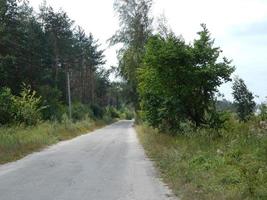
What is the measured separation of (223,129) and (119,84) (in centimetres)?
4203

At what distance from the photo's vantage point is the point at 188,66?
22047 mm

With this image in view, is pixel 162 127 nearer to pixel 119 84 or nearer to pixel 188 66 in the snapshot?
pixel 188 66

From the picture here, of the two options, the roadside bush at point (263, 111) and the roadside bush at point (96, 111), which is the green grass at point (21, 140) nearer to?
the roadside bush at point (263, 111)

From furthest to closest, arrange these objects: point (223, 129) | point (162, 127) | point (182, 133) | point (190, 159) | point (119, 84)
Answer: point (119, 84) < point (162, 127) < point (182, 133) < point (223, 129) < point (190, 159)

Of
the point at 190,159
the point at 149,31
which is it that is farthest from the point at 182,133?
the point at 149,31

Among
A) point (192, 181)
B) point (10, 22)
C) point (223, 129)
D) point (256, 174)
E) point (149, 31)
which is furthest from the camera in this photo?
point (10, 22)

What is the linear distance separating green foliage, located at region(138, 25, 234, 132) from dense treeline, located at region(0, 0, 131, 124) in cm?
1619

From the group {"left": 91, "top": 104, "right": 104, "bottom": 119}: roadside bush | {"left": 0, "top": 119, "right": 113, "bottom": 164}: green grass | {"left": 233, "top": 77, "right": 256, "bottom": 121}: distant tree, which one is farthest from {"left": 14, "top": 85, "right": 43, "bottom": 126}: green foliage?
{"left": 91, "top": 104, "right": 104, "bottom": 119}: roadside bush

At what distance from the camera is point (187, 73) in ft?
71.6

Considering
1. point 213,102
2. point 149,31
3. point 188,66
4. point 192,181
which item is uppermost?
point 149,31

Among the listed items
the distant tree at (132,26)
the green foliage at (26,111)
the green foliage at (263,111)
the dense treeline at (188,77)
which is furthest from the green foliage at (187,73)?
the distant tree at (132,26)

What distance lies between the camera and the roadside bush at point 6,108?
116 ft

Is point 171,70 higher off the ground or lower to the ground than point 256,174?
higher

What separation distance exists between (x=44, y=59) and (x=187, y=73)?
52598mm
